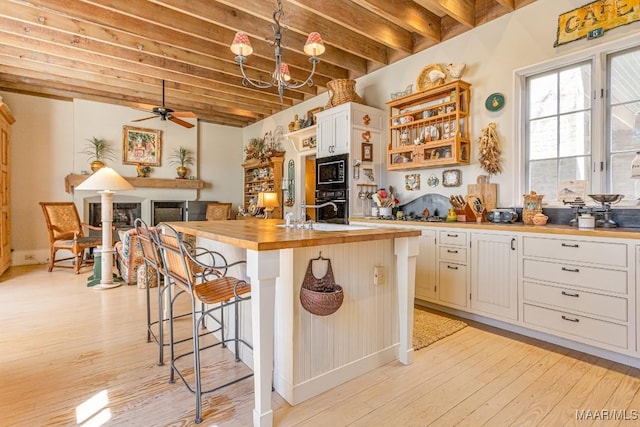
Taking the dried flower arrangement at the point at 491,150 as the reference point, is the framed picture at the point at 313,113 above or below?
above

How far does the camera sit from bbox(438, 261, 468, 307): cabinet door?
3.06 metres

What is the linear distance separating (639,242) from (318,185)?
3556 mm

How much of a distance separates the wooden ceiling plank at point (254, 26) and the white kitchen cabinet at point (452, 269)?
9.16 ft

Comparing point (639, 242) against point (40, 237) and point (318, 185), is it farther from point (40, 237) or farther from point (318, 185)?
point (40, 237)

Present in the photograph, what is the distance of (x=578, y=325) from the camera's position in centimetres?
237

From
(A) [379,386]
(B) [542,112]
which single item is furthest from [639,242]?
(A) [379,386]

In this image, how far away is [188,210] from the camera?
7.28 m

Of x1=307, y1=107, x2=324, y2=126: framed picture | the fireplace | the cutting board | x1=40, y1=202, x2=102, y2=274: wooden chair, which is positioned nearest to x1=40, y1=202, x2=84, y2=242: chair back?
x1=40, y1=202, x2=102, y2=274: wooden chair

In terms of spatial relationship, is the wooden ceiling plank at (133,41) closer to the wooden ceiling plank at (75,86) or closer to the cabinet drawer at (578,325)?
the wooden ceiling plank at (75,86)

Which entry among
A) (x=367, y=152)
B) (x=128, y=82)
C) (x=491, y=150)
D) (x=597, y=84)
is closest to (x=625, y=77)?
(x=597, y=84)

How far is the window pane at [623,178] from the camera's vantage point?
268 centimetres

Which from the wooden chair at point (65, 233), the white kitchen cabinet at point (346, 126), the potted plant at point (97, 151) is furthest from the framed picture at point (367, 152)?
the potted plant at point (97, 151)

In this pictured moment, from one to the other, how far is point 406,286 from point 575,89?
8.34 ft

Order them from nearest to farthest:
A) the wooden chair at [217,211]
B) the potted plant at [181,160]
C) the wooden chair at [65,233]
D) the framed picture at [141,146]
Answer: the wooden chair at [65,233] → the framed picture at [141,146] → the potted plant at [181,160] → the wooden chair at [217,211]
